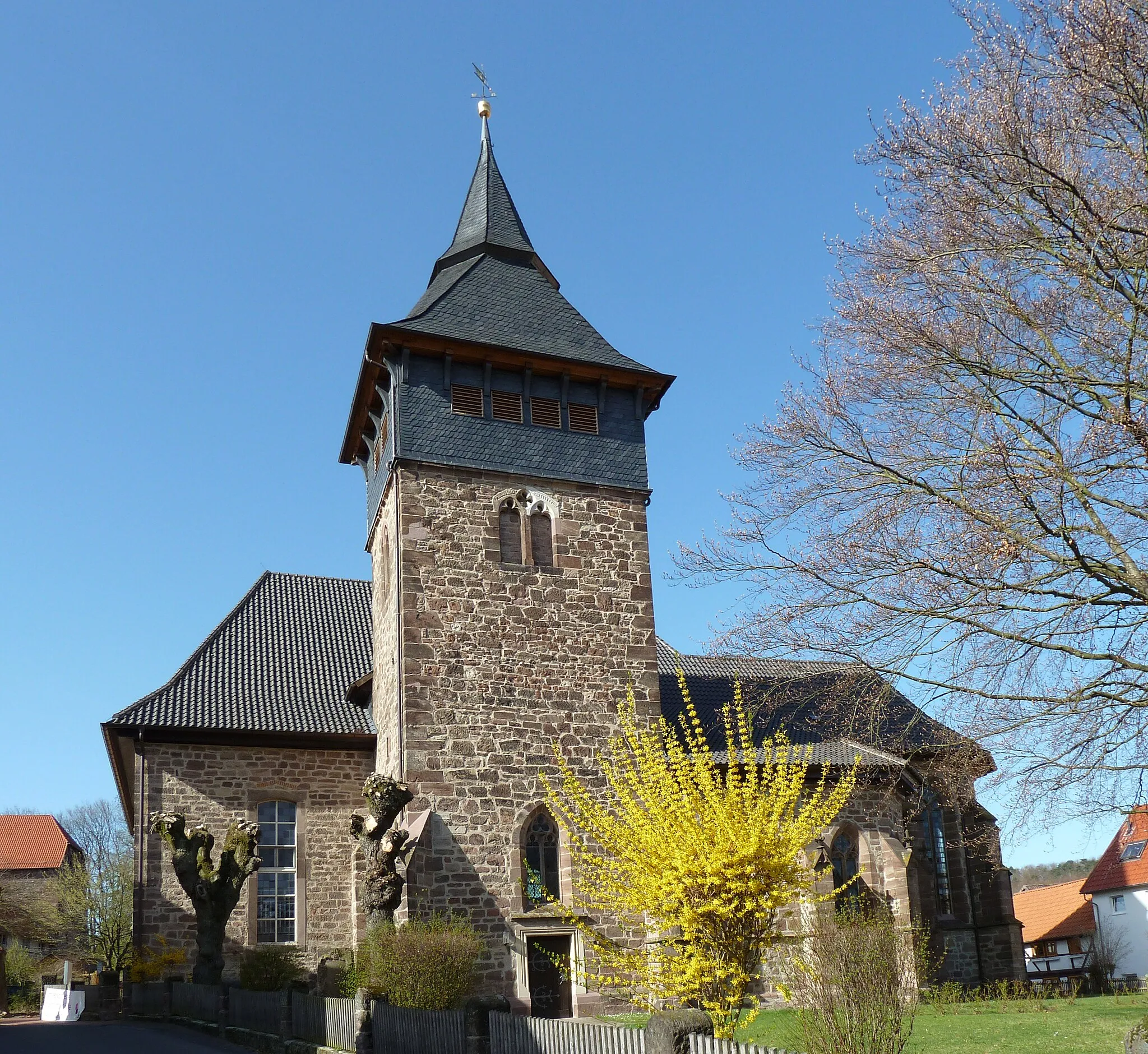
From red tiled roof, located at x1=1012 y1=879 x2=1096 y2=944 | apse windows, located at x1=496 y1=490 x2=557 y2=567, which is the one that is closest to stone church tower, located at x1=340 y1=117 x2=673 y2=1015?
apse windows, located at x1=496 y1=490 x2=557 y2=567

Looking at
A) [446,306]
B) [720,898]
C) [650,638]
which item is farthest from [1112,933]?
[720,898]

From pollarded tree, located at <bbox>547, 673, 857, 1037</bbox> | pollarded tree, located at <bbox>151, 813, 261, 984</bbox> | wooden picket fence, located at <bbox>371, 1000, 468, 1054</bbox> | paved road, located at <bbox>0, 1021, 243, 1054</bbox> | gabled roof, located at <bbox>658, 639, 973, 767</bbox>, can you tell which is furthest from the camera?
pollarded tree, located at <bbox>151, 813, 261, 984</bbox>

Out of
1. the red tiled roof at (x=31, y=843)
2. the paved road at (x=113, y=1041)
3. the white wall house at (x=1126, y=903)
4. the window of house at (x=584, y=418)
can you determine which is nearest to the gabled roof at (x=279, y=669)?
the paved road at (x=113, y=1041)

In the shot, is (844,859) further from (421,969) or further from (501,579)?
(421,969)

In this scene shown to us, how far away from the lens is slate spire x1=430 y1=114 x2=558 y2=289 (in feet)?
76.7

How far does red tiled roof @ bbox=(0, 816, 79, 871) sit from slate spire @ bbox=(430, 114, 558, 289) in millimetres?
41865

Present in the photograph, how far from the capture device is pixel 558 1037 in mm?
9844

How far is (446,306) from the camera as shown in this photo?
21.1 meters

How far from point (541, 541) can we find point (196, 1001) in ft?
29.9

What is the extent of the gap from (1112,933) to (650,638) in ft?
87.2

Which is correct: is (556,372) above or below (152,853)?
above

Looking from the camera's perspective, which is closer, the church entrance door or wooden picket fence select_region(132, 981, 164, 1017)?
the church entrance door

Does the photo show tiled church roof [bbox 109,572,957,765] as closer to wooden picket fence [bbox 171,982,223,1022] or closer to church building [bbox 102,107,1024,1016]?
church building [bbox 102,107,1024,1016]

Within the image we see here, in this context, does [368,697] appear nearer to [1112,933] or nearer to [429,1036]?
[429,1036]
